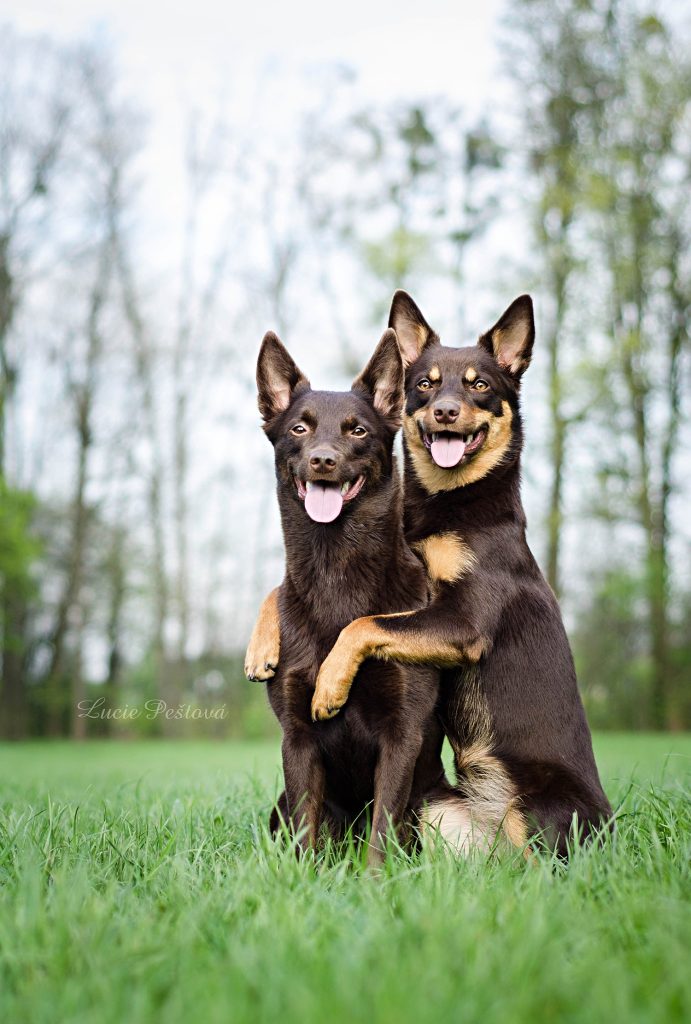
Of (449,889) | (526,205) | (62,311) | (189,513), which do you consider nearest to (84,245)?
(62,311)

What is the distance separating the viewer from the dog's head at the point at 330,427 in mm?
3519

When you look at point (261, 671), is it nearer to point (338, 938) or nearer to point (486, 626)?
point (486, 626)

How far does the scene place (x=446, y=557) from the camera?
3701mm

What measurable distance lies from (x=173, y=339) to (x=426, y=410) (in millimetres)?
18212

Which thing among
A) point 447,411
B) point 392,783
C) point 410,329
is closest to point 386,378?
point 447,411

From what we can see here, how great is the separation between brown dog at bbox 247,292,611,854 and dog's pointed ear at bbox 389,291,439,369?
181 millimetres

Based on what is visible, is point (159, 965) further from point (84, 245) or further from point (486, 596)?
point (84, 245)

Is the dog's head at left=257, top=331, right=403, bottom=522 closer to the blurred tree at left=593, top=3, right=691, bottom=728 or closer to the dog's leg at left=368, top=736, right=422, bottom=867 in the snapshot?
the dog's leg at left=368, top=736, right=422, bottom=867

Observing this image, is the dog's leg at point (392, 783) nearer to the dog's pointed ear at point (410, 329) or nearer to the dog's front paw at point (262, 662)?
the dog's front paw at point (262, 662)

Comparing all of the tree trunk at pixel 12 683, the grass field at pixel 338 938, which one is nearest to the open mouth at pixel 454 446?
the grass field at pixel 338 938

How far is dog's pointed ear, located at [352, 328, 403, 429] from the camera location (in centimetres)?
381

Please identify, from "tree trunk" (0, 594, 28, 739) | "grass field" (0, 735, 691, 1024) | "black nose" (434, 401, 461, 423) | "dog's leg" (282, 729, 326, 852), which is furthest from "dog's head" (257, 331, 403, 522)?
"tree trunk" (0, 594, 28, 739)

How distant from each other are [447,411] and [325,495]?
77cm

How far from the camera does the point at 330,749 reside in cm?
337
